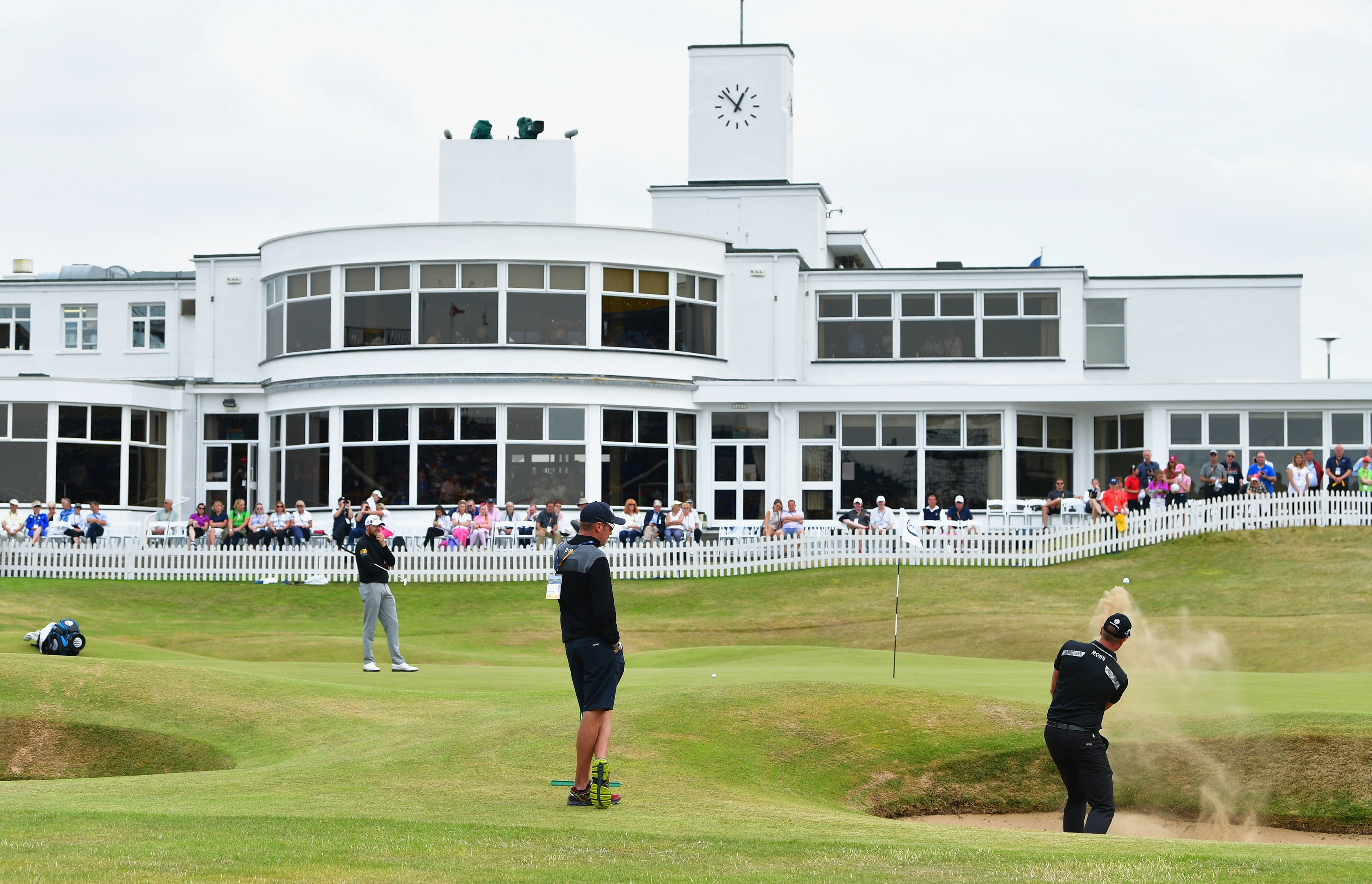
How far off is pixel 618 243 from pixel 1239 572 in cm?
1573

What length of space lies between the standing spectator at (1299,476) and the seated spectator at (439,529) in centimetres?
1805

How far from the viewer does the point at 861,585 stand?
102 ft

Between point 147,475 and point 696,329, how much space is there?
46.4ft

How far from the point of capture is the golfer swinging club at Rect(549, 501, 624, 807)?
32.7 feet

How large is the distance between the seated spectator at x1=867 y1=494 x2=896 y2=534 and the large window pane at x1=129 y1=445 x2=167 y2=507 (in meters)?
17.9

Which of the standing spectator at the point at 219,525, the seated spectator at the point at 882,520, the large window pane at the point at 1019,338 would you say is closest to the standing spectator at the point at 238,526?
the standing spectator at the point at 219,525

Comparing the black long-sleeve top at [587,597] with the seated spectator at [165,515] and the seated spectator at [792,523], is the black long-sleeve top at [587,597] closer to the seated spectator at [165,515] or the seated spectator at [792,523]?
the seated spectator at [792,523]

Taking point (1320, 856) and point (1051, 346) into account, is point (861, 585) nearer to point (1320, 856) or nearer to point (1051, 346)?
point (1051, 346)

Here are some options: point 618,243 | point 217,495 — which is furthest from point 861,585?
point 217,495

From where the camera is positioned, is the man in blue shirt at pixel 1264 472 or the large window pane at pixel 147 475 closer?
the man in blue shirt at pixel 1264 472

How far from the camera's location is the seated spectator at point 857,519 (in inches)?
1303

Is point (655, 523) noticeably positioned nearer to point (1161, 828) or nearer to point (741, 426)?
point (741, 426)

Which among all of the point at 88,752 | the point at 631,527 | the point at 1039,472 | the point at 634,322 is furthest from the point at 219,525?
the point at 88,752

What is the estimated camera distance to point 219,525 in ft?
115
